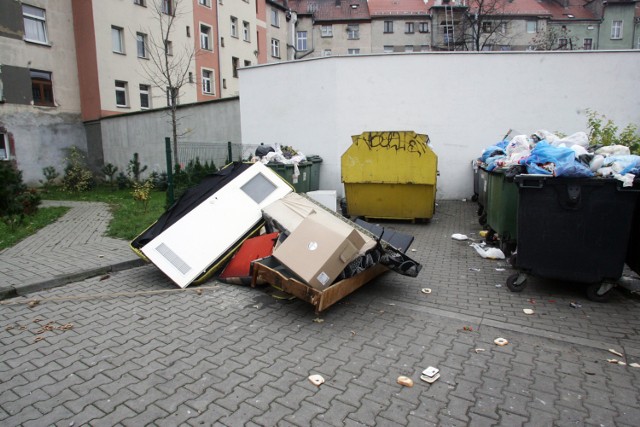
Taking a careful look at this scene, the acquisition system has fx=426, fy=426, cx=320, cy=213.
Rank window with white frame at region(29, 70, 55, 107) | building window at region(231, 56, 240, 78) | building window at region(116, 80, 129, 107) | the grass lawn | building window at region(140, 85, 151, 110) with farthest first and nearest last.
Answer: building window at region(231, 56, 240, 78) → building window at region(140, 85, 151, 110) → building window at region(116, 80, 129, 107) → window with white frame at region(29, 70, 55, 107) → the grass lawn

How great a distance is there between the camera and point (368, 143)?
8.54 meters

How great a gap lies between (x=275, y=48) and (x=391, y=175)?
3410cm

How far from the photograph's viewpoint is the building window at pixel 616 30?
43594 millimetres

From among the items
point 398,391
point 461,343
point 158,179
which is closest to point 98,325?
point 398,391

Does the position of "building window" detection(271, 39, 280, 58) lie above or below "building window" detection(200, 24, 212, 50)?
above

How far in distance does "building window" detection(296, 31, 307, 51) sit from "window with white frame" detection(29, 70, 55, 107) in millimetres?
30262

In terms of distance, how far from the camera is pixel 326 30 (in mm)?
45156

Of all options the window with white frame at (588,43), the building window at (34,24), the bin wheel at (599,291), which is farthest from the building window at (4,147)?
the window with white frame at (588,43)

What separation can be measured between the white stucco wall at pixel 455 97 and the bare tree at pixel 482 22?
21.6 m

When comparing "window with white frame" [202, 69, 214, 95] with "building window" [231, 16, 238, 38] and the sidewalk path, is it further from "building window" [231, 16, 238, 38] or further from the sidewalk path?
the sidewalk path

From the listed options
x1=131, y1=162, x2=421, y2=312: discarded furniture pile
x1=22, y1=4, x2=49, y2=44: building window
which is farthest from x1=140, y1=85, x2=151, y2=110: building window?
x1=131, y1=162, x2=421, y2=312: discarded furniture pile

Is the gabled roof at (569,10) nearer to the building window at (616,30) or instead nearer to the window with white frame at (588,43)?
the building window at (616,30)

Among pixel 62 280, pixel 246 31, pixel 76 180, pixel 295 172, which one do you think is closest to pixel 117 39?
pixel 76 180

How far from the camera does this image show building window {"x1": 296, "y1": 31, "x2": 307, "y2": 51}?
1780 inches
